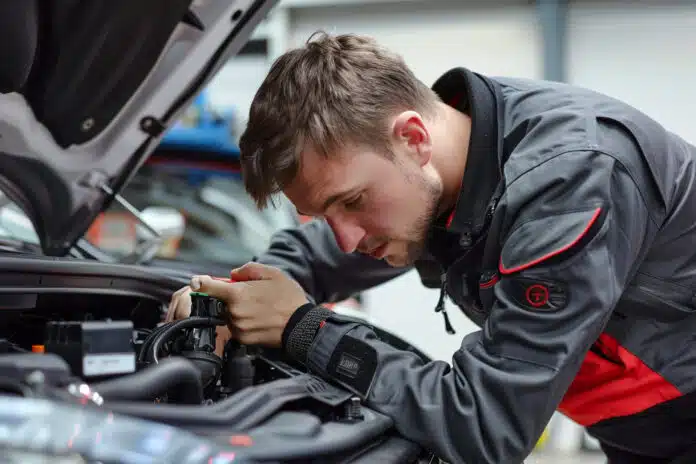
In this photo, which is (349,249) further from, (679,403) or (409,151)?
(679,403)

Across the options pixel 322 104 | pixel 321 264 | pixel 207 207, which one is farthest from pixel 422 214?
pixel 207 207

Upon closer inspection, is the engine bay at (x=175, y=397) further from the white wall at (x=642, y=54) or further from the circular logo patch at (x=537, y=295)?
the white wall at (x=642, y=54)

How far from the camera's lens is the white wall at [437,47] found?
4.51 metres

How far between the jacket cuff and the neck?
280mm

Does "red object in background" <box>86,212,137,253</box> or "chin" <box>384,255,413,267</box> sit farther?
"red object in background" <box>86,212,137,253</box>

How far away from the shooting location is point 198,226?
522 centimetres

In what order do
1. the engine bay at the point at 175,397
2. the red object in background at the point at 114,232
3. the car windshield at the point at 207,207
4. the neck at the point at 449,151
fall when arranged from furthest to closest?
1. the car windshield at the point at 207,207
2. the red object in background at the point at 114,232
3. the neck at the point at 449,151
4. the engine bay at the point at 175,397

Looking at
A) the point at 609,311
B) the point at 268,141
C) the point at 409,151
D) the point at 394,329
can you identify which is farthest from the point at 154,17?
the point at 394,329

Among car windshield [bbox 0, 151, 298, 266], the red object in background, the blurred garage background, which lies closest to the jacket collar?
the red object in background

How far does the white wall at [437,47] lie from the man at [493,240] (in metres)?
3.03

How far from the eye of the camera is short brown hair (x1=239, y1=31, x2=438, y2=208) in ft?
4.15

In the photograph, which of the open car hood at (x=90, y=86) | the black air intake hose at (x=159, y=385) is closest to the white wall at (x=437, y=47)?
the open car hood at (x=90, y=86)

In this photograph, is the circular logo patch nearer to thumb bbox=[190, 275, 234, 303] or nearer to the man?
the man

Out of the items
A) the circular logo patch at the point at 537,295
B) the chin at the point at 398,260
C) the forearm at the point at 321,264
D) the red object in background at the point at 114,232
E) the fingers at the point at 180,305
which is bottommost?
the red object in background at the point at 114,232
